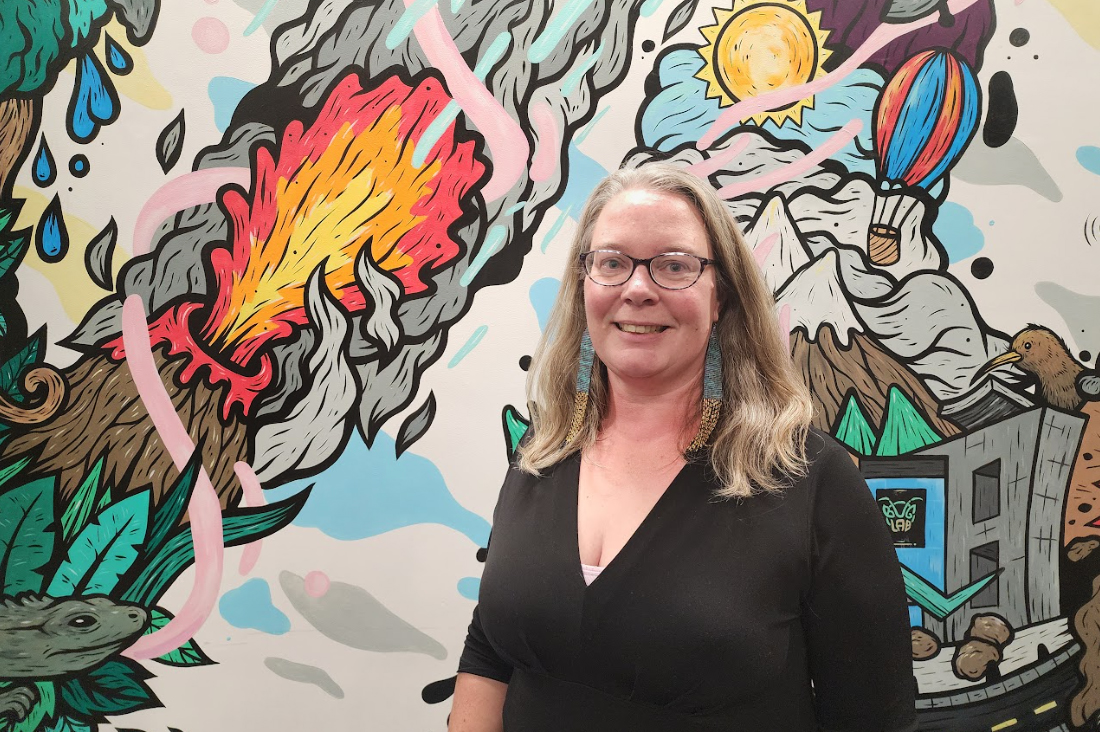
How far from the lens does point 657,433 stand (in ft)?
3.71

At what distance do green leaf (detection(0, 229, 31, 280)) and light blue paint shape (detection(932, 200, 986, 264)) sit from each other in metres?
2.00

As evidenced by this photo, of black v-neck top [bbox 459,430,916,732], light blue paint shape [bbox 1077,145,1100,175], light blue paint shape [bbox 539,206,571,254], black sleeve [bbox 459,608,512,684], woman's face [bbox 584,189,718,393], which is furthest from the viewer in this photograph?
light blue paint shape [bbox 539,206,571,254]

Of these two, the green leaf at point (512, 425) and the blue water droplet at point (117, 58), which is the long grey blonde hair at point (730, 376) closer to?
the green leaf at point (512, 425)

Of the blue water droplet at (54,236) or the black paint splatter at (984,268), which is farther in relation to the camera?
the blue water droplet at (54,236)

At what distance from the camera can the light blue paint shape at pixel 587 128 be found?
1726 mm

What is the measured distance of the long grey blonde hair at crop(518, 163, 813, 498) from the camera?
1.05 m

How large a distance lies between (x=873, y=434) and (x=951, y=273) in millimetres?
370

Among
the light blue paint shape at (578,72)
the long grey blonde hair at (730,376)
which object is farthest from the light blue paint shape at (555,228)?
the long grey blonde hair at (730,376)

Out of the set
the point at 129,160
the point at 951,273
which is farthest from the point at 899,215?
the point at 129,160

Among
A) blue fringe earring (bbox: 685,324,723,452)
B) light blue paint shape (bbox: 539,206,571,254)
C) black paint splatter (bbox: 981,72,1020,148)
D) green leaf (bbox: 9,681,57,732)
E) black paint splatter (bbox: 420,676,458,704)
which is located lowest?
black paint splatter (bbox: 420,676,458,704)

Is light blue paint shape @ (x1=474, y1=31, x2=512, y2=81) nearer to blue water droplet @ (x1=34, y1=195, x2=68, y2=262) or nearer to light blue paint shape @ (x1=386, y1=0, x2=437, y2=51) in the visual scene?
light blue paint shape @ (x1=386, y1=0, x2=437, y2=51)

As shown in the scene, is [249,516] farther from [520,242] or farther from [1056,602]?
[1056,602]

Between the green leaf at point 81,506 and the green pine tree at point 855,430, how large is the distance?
1.64m

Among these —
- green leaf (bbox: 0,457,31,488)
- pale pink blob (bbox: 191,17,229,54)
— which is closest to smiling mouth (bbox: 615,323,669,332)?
pale pink blob (bbox: 191,17,229,54)
